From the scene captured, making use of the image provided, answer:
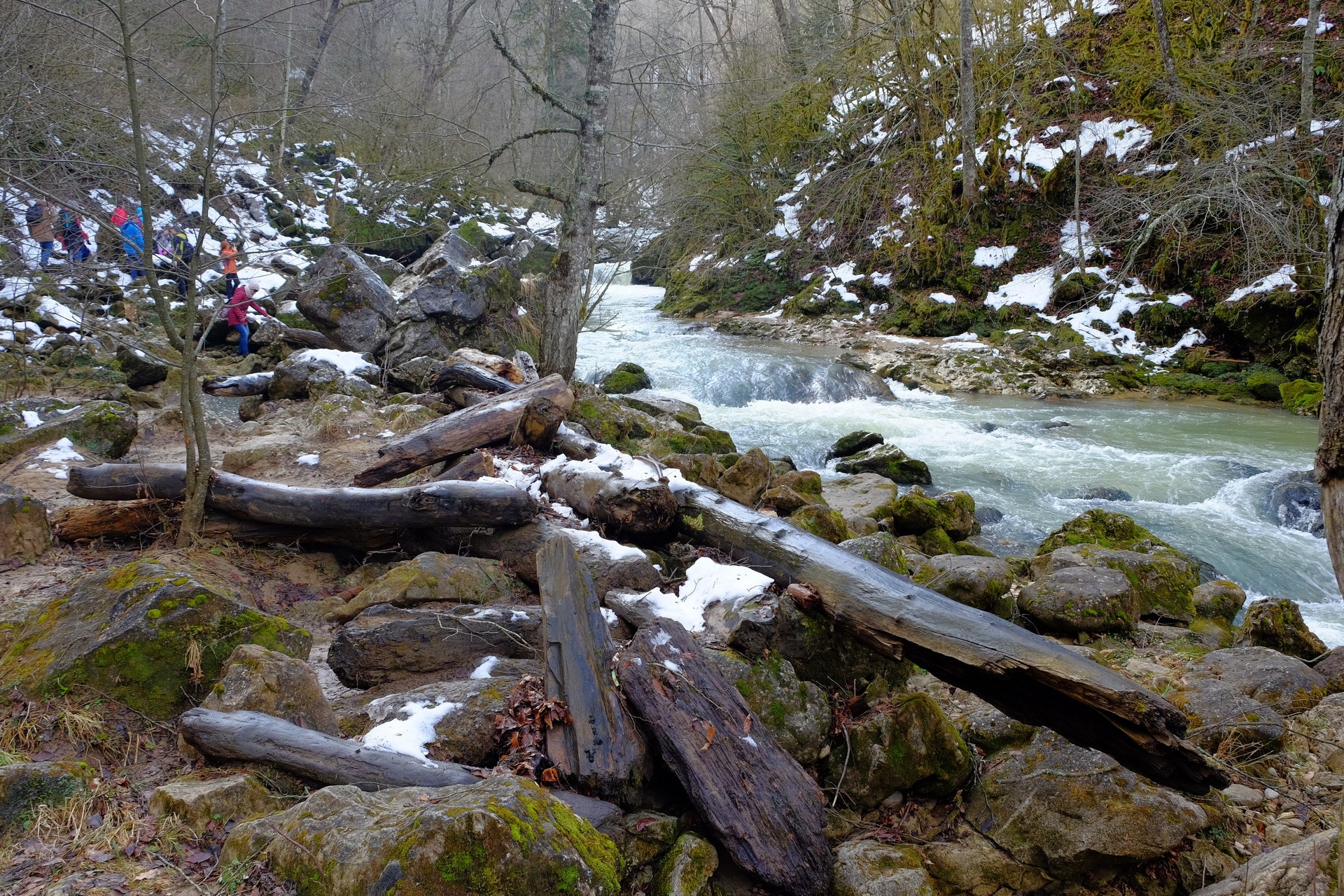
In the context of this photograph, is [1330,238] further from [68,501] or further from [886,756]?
[68,501]

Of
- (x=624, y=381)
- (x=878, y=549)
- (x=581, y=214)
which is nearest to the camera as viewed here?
(x=878, y=549)

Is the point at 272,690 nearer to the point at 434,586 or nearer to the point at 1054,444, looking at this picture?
the point at 434,586

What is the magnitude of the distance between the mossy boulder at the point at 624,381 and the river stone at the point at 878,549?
8336 millimetres

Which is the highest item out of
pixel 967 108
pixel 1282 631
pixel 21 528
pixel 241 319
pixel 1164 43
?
pixel 1164 43

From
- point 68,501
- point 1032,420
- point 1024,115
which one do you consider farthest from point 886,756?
point 1024,115

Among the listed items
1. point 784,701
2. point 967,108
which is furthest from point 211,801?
point 967,108

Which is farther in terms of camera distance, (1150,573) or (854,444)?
(854,444)

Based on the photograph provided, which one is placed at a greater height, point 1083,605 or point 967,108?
point 967,108

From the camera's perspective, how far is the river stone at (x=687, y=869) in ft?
8.70

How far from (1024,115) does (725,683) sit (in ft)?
63.5

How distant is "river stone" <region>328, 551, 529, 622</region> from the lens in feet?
13.7

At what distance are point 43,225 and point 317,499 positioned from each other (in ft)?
28.2

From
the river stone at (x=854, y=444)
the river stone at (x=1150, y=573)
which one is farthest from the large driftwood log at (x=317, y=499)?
the river stone at (x=854, y=444)

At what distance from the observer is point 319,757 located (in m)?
2.76
